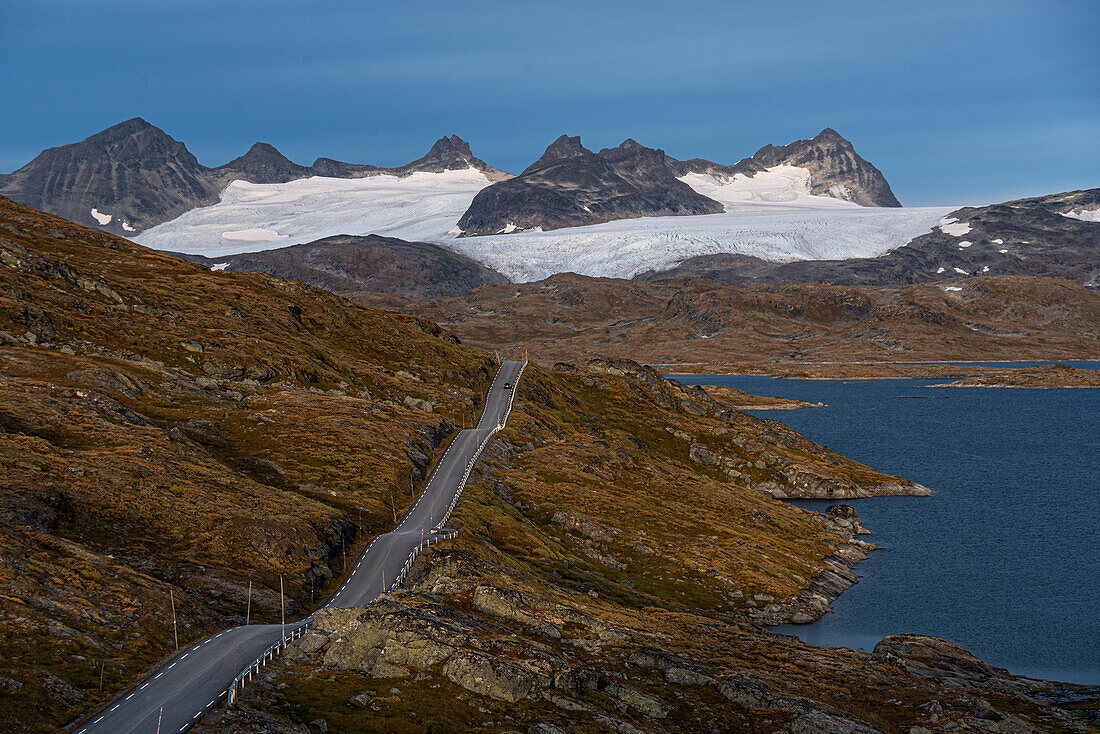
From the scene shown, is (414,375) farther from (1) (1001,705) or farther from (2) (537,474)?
(1) (1001,705)

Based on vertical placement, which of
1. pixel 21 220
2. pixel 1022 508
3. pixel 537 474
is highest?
pixel 21 220

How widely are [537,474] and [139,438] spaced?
162ft

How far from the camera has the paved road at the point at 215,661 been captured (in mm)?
39188

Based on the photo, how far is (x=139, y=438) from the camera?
82125 millimetres

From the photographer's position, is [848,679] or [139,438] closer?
[848,679]

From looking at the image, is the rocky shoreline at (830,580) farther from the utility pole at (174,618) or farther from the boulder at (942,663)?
the utility pole at (174,618)

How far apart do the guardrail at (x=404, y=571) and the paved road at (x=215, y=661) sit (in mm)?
440

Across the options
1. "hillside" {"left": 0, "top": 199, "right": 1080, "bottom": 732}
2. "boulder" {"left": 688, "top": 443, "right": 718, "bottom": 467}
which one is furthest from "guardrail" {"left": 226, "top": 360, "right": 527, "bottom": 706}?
"boulder" {"left": 688, "top": 443, "right": 718, "bottom": 467}

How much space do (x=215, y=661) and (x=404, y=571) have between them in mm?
23358

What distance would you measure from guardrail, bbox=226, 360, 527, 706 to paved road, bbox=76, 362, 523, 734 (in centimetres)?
44

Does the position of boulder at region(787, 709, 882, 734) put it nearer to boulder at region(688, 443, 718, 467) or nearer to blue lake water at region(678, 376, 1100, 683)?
blue lake water at region(678, 376, 1100, 683)

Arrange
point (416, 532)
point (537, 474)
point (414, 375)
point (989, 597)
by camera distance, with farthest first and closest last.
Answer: point (414, 375) < point (537, 474) < point (989, 597) < point (416, 532)

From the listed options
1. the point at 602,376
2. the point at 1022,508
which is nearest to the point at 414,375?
the point at 602,376

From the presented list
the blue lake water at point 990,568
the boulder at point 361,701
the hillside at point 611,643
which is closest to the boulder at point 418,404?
the hillside at point 611,643
